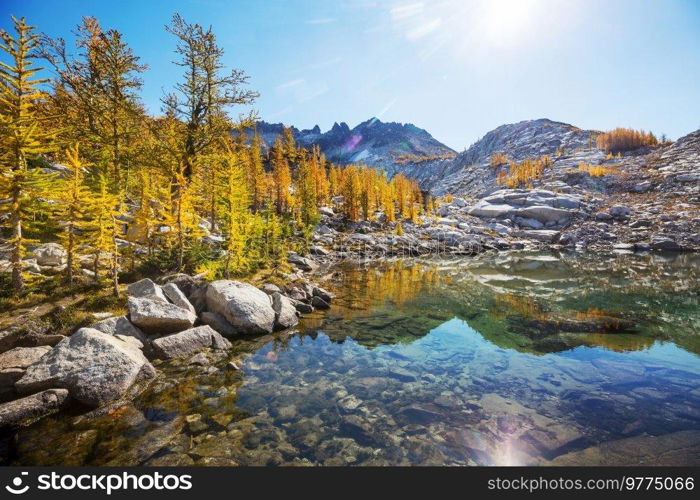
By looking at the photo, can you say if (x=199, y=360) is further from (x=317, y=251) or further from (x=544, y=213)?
(x=544, y=213)

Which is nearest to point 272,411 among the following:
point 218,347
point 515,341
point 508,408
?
point 218,347

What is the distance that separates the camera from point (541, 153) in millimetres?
137375

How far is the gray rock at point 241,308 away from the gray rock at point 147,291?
254 cm

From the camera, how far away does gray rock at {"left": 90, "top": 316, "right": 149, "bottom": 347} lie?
12898 millimetres

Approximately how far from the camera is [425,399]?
10.6 meters

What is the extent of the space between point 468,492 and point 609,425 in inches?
250

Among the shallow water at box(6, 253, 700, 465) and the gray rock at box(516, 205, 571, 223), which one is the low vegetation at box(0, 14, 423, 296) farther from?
the gray rock at box(516, 205, 571, 223)

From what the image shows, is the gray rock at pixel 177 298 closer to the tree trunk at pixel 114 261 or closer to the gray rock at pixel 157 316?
the gray rock at pixel 157 316

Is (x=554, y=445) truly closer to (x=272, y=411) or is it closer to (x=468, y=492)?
(x=468, y=492)

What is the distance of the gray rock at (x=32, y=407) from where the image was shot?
8516 mm

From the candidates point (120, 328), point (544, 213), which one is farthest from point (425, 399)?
point (544, 213)
